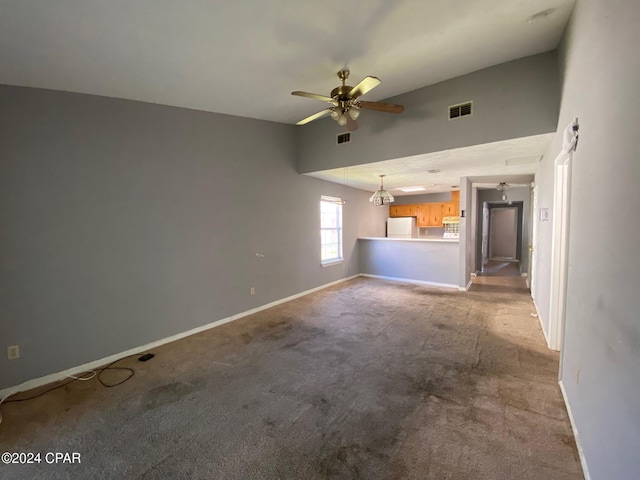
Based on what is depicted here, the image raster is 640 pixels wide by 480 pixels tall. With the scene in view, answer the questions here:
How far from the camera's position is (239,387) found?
2.39 metres

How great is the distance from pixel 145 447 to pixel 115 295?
5.65 feet

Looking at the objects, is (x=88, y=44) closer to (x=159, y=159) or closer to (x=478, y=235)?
(x=159, y=159)

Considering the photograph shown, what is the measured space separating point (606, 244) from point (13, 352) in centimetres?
430

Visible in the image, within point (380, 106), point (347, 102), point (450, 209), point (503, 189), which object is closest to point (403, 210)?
point (450, 209)

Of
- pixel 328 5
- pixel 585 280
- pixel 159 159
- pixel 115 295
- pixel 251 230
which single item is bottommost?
pixel 115 295

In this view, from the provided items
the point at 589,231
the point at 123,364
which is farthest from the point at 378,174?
the point at 123,364

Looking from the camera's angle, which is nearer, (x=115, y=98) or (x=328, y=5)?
(x=328, y=5)

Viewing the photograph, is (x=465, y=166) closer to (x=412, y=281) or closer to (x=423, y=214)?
(x=412, y=281)

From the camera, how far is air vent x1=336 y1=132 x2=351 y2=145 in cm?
432

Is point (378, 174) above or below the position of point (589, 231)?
above

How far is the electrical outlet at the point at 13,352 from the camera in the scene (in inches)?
93.0

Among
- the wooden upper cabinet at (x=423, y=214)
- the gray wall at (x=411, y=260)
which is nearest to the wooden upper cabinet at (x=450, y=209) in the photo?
the wooden upper cabinet at (x=423, y=214)

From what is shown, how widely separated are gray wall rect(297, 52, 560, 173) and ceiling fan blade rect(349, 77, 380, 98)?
1439 millimetres

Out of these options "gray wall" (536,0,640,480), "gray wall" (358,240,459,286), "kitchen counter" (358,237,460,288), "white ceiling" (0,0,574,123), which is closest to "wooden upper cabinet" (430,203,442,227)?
"kitchen counter" (358,237,460,288)
